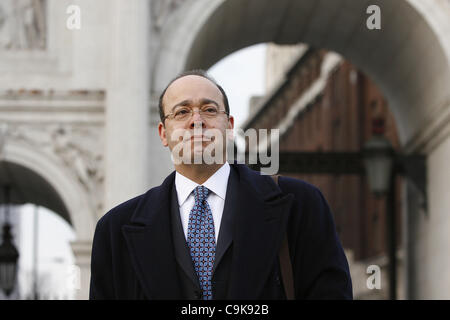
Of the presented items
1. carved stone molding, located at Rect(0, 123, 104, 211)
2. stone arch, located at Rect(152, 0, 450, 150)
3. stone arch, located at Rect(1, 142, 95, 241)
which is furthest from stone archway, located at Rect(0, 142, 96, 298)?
stone arch, located at Rect(152, 0, 450, 150)

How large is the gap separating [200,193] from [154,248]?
333 millimetres

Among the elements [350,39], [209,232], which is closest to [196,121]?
[209,232]

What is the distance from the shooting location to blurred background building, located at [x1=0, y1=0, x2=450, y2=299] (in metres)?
16.2

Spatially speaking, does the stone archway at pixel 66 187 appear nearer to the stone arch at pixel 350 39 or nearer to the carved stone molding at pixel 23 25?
the carved stone molding at pixel 23 25

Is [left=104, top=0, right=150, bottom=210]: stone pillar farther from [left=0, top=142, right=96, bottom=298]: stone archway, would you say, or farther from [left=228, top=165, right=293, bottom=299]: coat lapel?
[left=228, top=165, right=293, bottom=299]: coat lapel

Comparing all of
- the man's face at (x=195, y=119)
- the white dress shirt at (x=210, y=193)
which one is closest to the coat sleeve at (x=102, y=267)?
the white dress shirt at (x=210, y=193)

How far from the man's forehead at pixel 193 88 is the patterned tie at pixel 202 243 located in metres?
0.44

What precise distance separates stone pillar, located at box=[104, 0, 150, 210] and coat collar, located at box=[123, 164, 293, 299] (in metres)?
11.7

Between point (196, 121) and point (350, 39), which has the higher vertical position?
point (350, 39)

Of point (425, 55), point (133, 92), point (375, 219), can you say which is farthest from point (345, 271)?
point (375, 219)

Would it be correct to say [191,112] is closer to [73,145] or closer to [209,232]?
[209,232]

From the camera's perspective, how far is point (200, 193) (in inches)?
169

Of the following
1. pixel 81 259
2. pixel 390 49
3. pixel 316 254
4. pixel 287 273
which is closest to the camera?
pixel 287 273

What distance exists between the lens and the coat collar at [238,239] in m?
3.97
